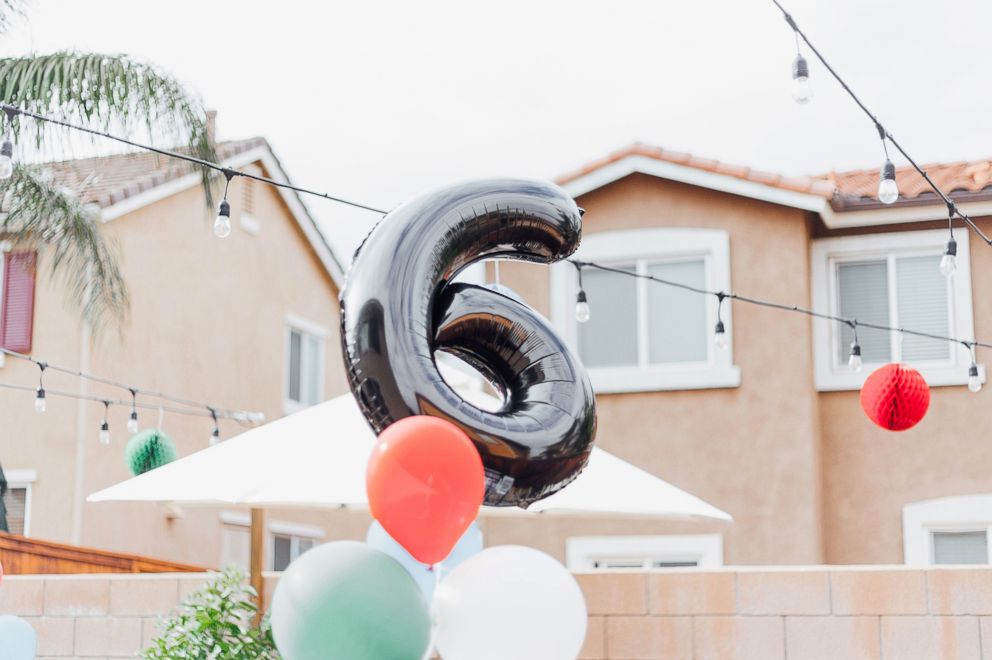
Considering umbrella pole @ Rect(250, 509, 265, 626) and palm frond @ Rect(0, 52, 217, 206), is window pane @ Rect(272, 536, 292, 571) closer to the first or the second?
palm frond @ Rect(0, 52, 217, 206)

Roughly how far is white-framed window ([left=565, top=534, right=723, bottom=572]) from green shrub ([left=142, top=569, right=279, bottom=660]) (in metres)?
5.13

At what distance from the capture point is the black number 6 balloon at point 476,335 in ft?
9.07

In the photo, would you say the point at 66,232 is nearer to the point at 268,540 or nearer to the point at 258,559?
the point at 258,559

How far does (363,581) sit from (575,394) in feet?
2.05

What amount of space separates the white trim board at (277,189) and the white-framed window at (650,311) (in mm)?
5099

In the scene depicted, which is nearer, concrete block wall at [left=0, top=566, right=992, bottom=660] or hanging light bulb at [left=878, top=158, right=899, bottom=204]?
hanging light bulb at [left=878, top=158, right=899, bottom=204]

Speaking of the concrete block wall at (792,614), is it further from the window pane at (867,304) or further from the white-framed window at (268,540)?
the white-framed window at (268,540)

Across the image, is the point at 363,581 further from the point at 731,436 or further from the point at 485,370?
the point at 731,436

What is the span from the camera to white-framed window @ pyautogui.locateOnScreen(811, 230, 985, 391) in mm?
11273

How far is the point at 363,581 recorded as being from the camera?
9.65ft

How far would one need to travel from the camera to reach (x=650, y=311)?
1180cm

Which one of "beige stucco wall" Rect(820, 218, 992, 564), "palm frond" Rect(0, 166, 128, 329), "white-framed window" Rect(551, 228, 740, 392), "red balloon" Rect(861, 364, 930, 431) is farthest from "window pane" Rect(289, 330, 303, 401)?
"red balloon" Rect(861, 364, 930, 431)

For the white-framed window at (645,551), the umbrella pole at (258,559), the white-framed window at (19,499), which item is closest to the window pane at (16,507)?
the white-framed window at (19,499)

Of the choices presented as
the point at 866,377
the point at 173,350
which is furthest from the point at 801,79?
the point at 173,350
